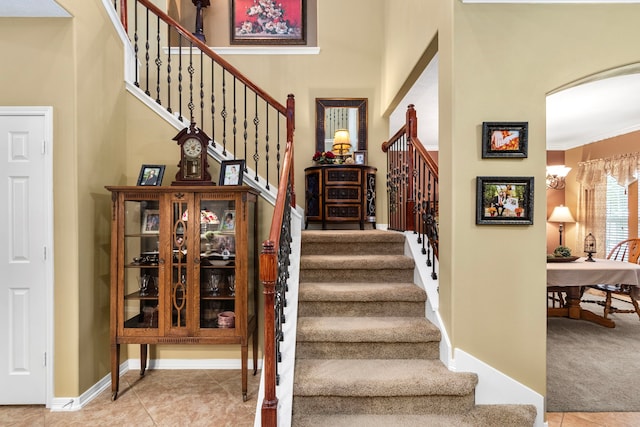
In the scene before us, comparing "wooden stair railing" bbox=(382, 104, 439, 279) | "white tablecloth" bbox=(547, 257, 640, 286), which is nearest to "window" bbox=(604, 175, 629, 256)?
"white tablecloth" bbox=(547, 257, 640, 286)

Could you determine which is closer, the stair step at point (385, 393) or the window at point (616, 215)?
the stair step at point (385, 393)

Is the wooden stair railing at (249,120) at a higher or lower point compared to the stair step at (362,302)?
higher

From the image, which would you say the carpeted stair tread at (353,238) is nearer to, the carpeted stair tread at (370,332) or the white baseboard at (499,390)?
the carpeted stair tread at (370,332)

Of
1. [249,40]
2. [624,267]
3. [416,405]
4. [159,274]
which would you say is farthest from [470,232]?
[249,40]

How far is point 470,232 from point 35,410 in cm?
324

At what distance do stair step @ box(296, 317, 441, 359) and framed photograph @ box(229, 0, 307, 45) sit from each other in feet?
12.5

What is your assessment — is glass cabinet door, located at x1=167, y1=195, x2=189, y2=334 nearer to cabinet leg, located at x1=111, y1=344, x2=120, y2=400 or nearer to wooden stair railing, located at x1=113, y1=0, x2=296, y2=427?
cabinet leg, located at x1=111, y1=344, x2=120, y2=400

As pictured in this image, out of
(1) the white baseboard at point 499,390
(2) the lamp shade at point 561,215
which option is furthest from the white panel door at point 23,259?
(2) the lamp shade at point 561,215

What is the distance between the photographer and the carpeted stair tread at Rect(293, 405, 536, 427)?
2088 mm

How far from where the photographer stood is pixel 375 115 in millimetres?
4684

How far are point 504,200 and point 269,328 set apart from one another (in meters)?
1.63

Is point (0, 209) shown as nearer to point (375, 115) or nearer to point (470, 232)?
point (470, 232)

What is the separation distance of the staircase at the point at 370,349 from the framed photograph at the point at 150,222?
1218 mm

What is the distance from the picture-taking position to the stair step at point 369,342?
2.49m
